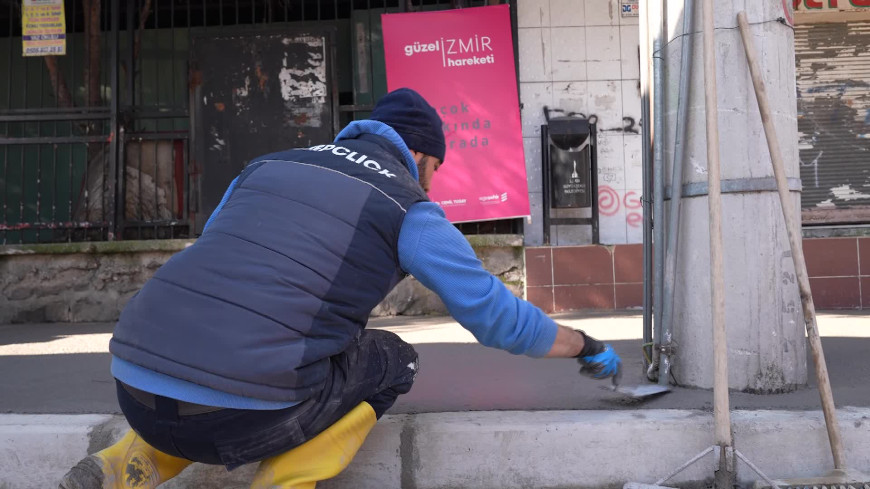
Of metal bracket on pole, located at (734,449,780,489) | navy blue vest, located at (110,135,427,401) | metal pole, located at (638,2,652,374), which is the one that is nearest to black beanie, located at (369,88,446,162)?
navy blue vest, located at (110,135,427,401)

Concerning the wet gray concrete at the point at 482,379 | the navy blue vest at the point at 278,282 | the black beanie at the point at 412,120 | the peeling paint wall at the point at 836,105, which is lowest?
the wet gray concrete at the point at 482,379

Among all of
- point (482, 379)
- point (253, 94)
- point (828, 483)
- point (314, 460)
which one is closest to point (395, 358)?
point (314, 460)

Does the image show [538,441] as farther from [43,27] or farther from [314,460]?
[43,27]

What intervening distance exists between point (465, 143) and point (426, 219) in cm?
448

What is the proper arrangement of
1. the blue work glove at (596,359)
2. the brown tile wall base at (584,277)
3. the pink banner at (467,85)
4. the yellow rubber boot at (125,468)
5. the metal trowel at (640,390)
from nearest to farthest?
the yellow rubber boot at (125,468)
the blue work glove at (596,359)
the metal trowel at (640,390)
the brown tile wall base at (584,277)
the pink banner at (467,85)

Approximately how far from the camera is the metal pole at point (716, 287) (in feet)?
6.93

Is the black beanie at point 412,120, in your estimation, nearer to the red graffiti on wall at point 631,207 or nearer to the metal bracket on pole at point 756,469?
the metal bracket on pole at point 756,469

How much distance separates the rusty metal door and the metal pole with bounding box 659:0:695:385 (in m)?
4.16

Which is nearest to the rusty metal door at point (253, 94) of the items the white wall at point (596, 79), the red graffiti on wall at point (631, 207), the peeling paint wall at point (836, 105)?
the white wall at point (596, 79)

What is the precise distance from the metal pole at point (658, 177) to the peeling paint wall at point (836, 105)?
172 inches

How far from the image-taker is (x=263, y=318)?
159 cm

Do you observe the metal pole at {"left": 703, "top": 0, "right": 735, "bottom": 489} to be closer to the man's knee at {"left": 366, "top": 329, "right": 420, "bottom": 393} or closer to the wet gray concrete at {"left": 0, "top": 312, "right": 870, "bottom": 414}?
the wet gray concrete at {"left": 0, "top": 312, "right": 870, "bottom": 414}

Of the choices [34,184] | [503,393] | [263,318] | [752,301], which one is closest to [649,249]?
[752,301]

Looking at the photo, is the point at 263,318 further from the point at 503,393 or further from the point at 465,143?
the point at 465,143
